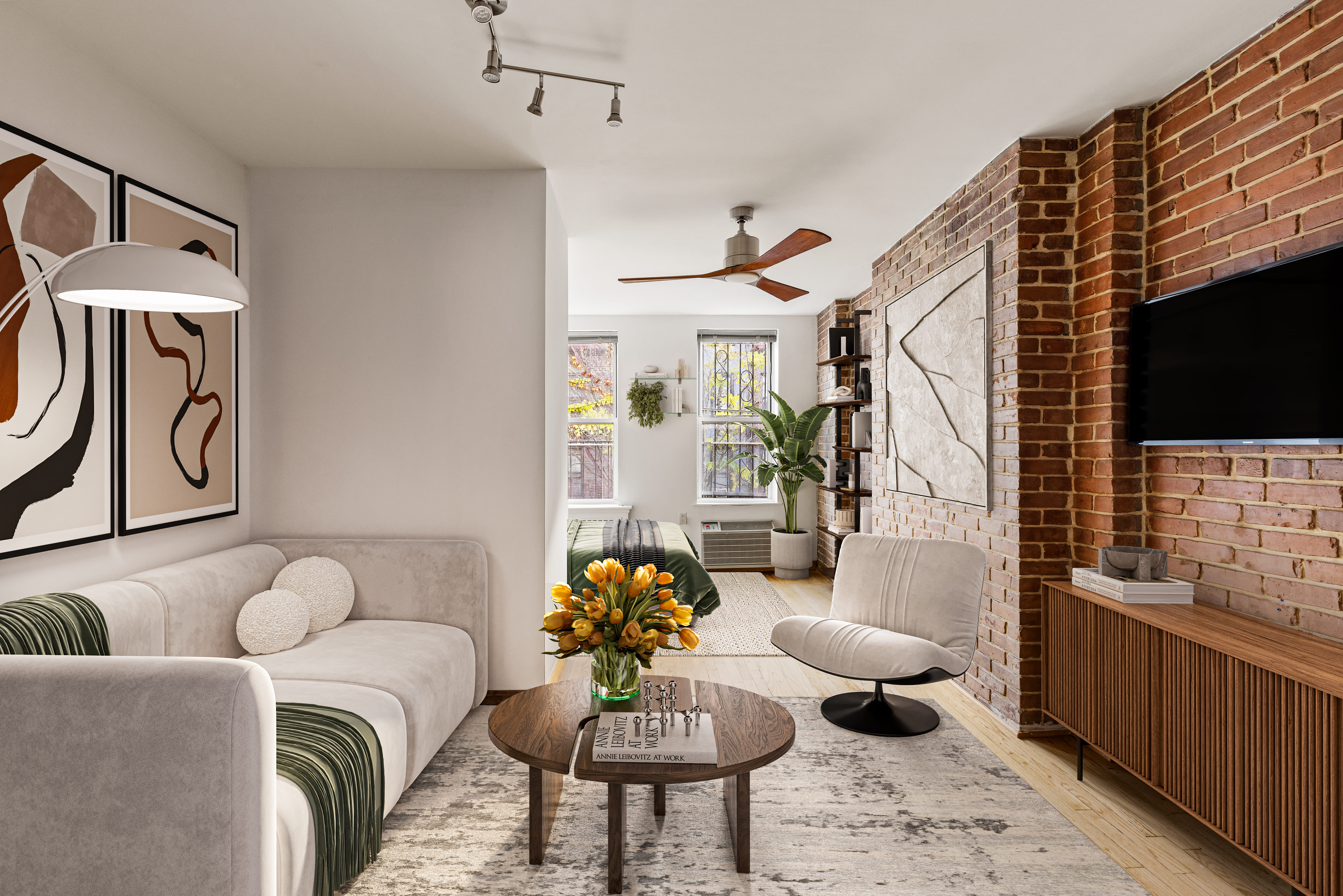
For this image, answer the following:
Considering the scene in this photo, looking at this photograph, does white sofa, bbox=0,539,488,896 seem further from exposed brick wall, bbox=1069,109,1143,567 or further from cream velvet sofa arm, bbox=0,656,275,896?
exposed brick wall, bbox=1069,109,1143,567

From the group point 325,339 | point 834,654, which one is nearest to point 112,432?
point 325,339

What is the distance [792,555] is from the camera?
21.1 feet

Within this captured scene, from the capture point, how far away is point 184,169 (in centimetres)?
282

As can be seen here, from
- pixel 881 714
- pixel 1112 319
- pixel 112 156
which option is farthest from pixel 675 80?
pixel 881 714

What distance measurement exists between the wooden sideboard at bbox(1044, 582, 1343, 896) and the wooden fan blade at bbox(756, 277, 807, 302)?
223 cm

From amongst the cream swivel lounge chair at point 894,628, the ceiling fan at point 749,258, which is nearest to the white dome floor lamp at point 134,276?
the ceiling fan at point 749,258

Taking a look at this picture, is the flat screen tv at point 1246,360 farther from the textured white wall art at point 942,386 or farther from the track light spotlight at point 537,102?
the track light spotlight at point 537,102

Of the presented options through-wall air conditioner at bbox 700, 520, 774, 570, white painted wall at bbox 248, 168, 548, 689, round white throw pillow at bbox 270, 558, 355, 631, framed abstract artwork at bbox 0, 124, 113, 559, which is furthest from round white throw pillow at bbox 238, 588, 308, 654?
through-wall air conditioner at bbox 700, 520, 774, 570

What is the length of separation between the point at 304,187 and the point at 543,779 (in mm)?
2829

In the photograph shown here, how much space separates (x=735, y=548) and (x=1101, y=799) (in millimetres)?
4449

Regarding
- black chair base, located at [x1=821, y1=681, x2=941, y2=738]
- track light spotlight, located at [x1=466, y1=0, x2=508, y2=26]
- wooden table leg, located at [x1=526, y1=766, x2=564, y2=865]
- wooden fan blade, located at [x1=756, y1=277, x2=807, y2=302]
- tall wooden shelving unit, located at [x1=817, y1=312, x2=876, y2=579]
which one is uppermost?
track light spotlight, located at [x1=466, y1=0, x2=508, y2=26]

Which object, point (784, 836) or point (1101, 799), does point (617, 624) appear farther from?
point (1101, 799)

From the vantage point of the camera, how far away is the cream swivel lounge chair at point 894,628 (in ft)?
9.09

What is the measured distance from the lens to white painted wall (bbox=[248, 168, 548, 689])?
3.26 meters
